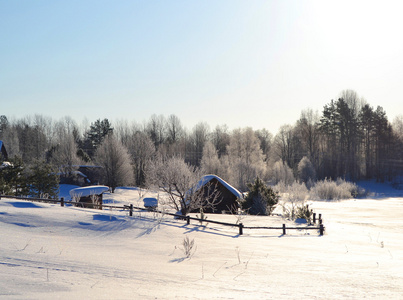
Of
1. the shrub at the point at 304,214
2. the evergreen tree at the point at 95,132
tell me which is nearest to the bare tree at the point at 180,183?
the shrub at the point at 304,214

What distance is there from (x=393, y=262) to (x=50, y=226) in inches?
441

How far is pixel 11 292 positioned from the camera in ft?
18.7

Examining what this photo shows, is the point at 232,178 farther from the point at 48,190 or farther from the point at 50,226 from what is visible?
the point at 50,226

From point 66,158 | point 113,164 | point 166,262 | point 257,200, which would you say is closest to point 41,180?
point 257,200

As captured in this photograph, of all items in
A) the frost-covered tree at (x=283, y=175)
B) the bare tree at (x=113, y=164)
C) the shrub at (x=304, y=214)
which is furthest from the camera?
the frost-covered tree at (x=283, y=175)

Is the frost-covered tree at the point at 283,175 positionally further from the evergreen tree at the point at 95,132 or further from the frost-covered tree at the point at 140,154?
the evergreen tree at the point at 95,132

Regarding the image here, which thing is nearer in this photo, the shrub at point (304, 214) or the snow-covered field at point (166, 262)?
the snow-covered field at point (166, 262)

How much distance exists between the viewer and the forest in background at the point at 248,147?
54.1 metres

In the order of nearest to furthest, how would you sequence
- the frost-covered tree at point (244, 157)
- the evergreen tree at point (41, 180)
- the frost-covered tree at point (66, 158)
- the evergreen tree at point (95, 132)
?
the evergreen tree at point (41, 180) → the frost-covered tree at point (244, 157) → the frost-covered tree at point (66, 158) → the evergreen tree at point (95, 132)

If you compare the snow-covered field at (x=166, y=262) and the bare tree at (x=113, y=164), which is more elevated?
the bare tree at (x=113, y=164)

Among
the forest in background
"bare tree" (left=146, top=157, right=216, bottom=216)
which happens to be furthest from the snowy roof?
the forest in background

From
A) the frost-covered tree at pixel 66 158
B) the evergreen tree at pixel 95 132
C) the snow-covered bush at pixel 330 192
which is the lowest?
the snow-covered bush at pixel 330 192

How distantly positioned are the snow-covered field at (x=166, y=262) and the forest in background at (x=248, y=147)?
36.9 meters

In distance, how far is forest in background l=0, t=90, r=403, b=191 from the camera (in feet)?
177
